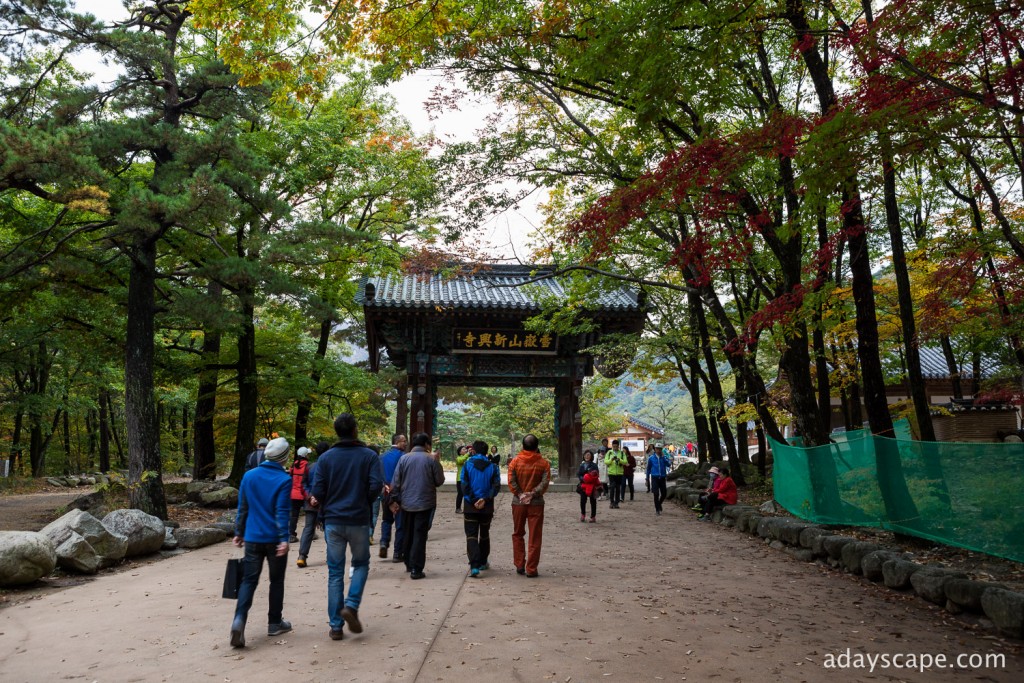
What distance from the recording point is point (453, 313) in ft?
62.7

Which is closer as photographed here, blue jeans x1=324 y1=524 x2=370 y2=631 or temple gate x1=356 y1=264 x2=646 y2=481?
blue jeans x1=324 y1=524 x2=370 y2=631

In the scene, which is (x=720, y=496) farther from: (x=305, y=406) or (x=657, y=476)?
(x=305, y=406)

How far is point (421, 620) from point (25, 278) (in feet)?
35.4

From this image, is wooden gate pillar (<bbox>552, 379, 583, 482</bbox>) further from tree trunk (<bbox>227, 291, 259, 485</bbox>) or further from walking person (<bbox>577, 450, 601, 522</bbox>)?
tree trunk (<bbox>227, 291, 259, 485</bbox>)

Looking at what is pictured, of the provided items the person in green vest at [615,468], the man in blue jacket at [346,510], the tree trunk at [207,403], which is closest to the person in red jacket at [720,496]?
the person in green vest at [615,468]

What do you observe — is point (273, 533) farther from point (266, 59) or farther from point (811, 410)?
point (811, 410)

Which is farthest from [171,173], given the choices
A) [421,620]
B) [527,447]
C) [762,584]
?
[762,584]

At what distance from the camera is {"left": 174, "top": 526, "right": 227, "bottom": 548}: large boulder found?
34.4 ft

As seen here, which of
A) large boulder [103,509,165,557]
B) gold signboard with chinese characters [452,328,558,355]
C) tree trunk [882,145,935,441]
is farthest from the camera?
gold signboard with chinese characters [452,328,558,355]

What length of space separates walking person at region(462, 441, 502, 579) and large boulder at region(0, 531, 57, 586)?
4.85 meters

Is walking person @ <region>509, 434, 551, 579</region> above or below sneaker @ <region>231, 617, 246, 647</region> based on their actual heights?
above

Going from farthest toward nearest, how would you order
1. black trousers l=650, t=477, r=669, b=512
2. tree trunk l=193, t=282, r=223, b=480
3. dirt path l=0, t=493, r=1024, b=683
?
1. tree trunk l=193, t=282, r=223, b=480
2. black trousers l=650, t=477, r=669, b=512
3. dirt path l=0, t=493, r=1024, b=683

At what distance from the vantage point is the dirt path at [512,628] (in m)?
4.43

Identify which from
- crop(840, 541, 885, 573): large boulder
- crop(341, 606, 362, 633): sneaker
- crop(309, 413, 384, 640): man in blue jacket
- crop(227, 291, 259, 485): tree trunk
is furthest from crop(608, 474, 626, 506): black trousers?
crop(341, 606, 362, 633): sneaker
